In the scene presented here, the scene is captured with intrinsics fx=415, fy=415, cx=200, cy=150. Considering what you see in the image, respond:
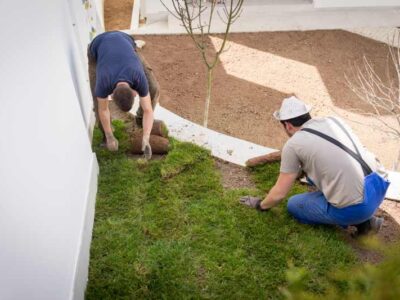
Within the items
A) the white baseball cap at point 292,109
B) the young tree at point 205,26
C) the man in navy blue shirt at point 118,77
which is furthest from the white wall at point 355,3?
the white baseball cap at point 292,109

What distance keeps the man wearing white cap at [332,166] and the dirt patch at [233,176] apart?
895mm

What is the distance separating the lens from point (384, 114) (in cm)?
670

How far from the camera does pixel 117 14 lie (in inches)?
391

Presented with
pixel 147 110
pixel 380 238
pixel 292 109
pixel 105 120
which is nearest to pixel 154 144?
pixel 147 110

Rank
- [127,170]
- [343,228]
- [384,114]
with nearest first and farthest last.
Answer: [343,228], [127,170], [384,114]

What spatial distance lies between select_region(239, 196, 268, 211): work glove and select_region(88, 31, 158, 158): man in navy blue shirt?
4.38 ft

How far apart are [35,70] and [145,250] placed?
1877 millimetres

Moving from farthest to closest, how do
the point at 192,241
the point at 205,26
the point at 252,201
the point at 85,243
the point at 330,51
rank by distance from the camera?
the point at 205,26 < the point at 330,51 < the point at 252,201 < the point at 192,241 < the point at 85,243

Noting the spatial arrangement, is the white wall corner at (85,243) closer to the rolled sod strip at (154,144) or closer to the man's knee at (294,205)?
the rolled sod strip at (154,144)

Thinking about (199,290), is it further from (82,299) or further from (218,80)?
(218,80)

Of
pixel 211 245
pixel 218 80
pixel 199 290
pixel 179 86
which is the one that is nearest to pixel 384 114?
pixel 218 80

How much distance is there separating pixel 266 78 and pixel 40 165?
5.07m

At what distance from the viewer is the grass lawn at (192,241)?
11.8 ft

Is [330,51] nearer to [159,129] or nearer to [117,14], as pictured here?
[159,129]
